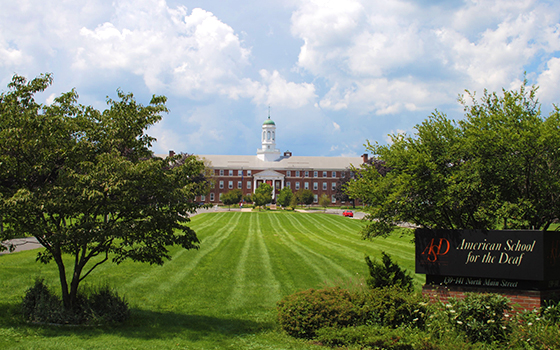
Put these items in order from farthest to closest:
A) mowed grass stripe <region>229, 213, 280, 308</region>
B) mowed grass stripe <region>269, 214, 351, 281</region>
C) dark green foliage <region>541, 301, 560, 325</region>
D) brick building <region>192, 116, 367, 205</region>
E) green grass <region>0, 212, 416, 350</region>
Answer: brick building <region>192, 116, 367, 205</region>
mowed grass stripe <region>269, 214, 351, 281</region>
mowed grass stripe <region>229, 213, 280, 308</region>
green grass <region>0, 212, 416, 350</region>
dark green foliage <region>541, 301, 560, 325</region>

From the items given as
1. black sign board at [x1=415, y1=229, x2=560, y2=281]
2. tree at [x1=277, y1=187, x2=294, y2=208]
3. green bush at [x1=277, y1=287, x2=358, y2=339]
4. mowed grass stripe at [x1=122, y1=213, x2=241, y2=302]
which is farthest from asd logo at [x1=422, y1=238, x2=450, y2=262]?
tree at [x1=277, y1=187, x2=294, y2=208]

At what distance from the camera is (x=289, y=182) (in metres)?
115

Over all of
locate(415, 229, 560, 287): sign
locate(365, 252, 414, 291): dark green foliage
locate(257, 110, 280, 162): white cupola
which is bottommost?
locate(365, 252, 414, 291): dark green foliage

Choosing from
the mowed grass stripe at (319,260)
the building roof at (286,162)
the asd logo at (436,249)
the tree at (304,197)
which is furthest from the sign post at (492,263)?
the building roof at (286,162)

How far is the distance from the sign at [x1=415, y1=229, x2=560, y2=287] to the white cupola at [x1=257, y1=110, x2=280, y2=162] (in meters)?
109

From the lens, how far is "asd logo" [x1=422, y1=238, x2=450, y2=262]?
11.1m

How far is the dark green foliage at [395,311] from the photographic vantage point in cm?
1043

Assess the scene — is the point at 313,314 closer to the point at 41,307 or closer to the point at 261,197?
the point at 41,307

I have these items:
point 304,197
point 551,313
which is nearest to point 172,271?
point 551,313

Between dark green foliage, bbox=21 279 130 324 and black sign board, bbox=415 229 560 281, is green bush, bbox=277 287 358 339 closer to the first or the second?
black sign board, bbox=415 229 560 281

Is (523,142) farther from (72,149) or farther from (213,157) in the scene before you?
(213,157)

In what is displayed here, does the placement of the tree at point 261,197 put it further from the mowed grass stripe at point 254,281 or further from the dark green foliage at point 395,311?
the dark green foliage at point 395,311

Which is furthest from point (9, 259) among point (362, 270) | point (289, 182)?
point (289, 182)

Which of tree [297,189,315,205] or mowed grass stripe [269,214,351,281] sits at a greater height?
tree [297,189,315,205]
